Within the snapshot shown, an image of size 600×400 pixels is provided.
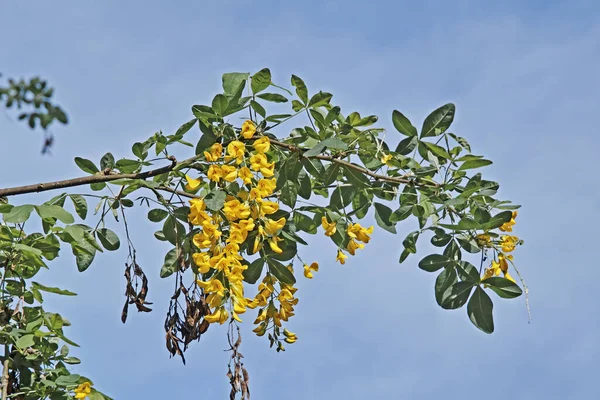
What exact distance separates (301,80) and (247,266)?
1.99 ft

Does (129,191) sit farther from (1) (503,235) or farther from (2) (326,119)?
(1) (503,235)

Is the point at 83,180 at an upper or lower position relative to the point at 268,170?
upper

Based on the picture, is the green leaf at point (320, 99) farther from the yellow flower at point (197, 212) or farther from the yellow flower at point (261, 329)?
the yellow flower at point (261, 329)

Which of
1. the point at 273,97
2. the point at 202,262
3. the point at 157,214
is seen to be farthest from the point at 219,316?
the point at 273,97

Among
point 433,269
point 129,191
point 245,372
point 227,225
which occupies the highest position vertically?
point 129,191

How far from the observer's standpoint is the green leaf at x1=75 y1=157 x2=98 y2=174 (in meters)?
2.91

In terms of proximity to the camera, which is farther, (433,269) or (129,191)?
(129,191)

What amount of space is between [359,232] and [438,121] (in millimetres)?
423

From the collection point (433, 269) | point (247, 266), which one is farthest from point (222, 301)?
point (433, 269)

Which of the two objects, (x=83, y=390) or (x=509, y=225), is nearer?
(x=509, y=225)

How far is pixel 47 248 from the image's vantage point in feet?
9.89

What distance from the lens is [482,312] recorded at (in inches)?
106

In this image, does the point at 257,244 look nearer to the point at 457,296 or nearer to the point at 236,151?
the point at 236,151

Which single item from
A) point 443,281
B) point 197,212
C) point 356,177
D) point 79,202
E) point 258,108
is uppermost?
point 258,108
